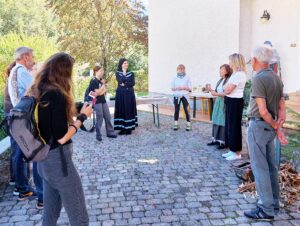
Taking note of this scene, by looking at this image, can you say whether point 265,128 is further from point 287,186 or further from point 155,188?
point 155,188

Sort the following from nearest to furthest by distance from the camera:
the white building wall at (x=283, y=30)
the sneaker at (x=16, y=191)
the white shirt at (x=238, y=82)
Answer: the sneaker at (x=16, y=191), the white shirt at (x=238, y=82), the white building wall at (x=283, y=30)

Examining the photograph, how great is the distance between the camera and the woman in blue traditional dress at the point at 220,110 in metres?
6.35

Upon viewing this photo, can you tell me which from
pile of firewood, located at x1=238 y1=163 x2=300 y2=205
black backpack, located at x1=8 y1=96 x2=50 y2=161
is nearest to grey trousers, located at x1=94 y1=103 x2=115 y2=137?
pile of firewood, located at x1=238 y1=163 x2=300 y2=205

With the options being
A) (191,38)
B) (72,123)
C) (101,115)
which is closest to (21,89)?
(72,123)

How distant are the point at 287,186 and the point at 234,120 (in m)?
1.71

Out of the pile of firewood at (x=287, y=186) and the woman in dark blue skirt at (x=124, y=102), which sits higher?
the woman in dark blue skirt at (x=124, y=102)

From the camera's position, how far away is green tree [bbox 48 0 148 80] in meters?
15.5

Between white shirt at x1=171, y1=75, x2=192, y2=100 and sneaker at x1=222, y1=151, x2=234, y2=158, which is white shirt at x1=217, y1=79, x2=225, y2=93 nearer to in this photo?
sneaker at x1=222, y1=151, x2=234, y2=158

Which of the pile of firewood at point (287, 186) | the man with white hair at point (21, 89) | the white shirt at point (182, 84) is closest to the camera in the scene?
the man with white hair at point (21, 89)

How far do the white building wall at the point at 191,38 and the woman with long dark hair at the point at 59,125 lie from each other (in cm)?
859

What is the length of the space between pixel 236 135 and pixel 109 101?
362 centimetres

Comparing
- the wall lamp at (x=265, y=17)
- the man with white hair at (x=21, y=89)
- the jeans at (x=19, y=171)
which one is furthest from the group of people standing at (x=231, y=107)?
the wall lamp at (x=265, y=17)

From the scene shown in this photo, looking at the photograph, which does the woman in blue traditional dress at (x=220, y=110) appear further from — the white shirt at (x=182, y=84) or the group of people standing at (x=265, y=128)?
the group of people standing at (x=265, y=128)

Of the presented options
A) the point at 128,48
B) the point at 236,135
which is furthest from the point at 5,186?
the point at 128,48
